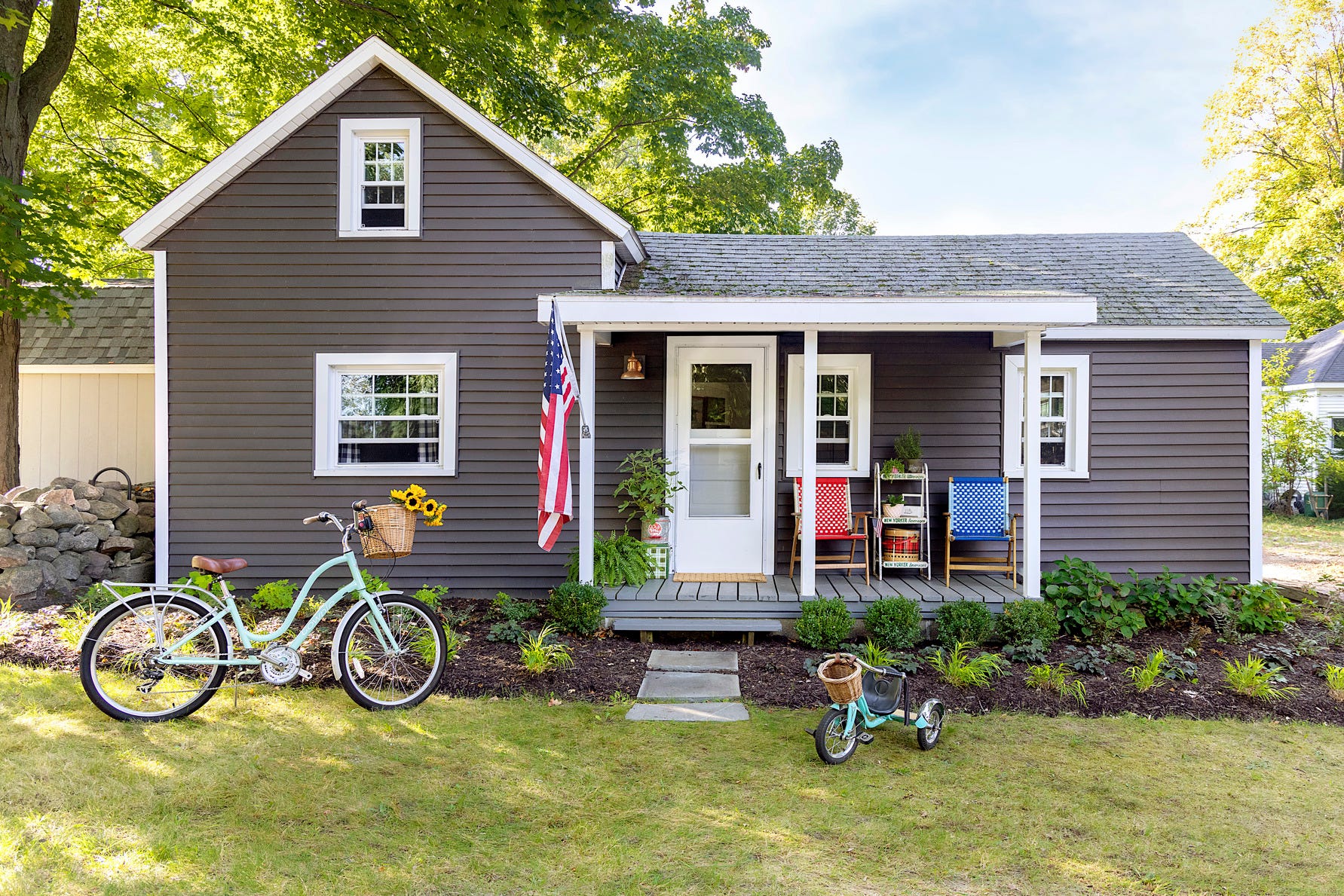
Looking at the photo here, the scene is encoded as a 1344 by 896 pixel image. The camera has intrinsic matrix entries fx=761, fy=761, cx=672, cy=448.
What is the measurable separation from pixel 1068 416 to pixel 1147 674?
3.28m

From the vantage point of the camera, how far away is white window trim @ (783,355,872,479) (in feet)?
24.1

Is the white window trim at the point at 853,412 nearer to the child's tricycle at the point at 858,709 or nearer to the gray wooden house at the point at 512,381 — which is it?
the gray wooden house at the point at 512,381

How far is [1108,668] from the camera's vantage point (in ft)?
17.6

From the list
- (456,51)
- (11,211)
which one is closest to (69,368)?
(11,211)

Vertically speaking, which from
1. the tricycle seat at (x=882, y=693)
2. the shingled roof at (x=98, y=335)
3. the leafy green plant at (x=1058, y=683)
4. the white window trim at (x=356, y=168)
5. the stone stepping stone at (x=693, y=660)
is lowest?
the stone stepping stone at (x=693, y=660)

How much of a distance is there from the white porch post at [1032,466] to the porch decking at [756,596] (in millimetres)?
261

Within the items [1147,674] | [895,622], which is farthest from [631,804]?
[1147,674]

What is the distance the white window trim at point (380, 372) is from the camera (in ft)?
22.9

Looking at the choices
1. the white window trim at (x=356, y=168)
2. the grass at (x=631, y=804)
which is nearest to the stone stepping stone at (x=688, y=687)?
the grass at (x=631, y=804)

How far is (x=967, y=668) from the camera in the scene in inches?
195

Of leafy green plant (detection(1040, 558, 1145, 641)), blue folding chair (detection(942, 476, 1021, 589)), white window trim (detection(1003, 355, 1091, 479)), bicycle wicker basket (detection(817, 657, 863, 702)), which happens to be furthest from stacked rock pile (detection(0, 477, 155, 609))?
white window trim (detection(1003, 355, 1091, 479))

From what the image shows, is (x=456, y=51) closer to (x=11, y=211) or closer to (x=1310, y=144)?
(x=11, y=211)

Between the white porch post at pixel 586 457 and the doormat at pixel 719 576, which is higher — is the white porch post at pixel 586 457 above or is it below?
above

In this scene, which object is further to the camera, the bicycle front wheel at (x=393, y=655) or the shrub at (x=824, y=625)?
the shrub at (x=824, y=625)
